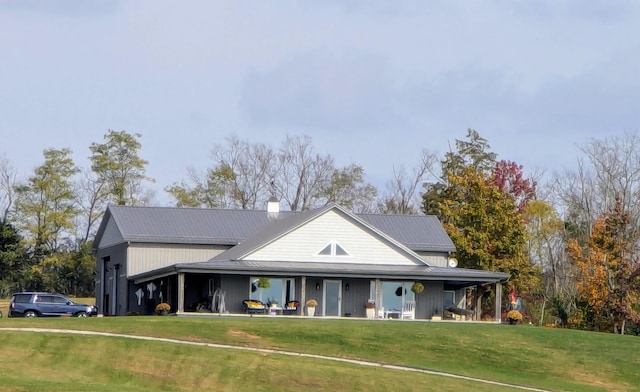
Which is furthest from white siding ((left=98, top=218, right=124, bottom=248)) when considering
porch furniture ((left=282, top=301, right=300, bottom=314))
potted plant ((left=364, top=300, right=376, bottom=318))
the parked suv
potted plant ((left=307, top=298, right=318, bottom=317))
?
potted plant ((left=364, top=300, right=376, bottom=318))

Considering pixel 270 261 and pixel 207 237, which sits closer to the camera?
pixel 270 261

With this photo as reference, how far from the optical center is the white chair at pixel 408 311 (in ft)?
177

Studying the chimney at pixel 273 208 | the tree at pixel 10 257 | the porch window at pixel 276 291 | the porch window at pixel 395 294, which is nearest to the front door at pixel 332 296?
the porch window at pixel 395 294

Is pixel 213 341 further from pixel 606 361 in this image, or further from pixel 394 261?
pixel 394 261

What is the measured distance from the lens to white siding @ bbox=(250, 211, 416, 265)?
54375mm

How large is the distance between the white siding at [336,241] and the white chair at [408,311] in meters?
1.89

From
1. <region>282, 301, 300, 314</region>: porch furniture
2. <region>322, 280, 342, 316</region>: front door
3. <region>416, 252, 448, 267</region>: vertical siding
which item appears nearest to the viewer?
<region>282, 301, 300, 314</region>: porch furniture

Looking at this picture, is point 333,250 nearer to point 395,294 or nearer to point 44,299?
point 395,294

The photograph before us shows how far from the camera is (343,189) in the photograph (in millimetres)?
94438

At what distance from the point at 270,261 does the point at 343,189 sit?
40819 mm

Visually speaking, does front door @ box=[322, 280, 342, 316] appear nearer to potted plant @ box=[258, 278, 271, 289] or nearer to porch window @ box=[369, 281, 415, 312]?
porch window @ box=[369, 281, 415, 312]

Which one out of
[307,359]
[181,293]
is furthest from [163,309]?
[307,359]

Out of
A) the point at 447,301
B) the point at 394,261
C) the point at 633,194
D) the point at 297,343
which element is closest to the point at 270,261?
the point at 394,261

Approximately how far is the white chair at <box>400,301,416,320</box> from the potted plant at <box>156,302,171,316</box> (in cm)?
1043
